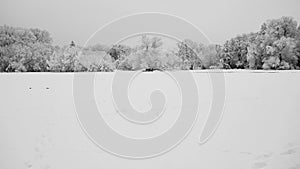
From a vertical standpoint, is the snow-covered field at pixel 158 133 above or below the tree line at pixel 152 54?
below

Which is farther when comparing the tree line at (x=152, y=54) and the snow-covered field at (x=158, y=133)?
the tree line at (x=152, y=54)

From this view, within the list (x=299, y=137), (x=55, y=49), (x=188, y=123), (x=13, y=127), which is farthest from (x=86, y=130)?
(x=55, y=49)

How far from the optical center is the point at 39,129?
2.78 meters

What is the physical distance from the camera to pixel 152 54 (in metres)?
15.2

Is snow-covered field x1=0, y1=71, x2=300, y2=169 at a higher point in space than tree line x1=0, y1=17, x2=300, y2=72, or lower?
lower

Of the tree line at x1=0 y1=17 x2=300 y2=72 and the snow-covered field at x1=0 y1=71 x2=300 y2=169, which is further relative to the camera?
the tree line at x1=0 y1=17 x2=300 y2=72

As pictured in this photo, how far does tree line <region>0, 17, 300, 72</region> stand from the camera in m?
14.0

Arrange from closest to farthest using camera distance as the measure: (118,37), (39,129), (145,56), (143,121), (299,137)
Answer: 1. (299,137)
2. (39,129)
3. (143,121)
4. (118,37)
5. (145,56)

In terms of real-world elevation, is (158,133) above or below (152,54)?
below

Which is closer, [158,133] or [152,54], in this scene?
[158,133]

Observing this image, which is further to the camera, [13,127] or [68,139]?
[13,127]

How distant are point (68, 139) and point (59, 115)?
116 centimetres

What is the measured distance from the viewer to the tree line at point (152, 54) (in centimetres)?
1404

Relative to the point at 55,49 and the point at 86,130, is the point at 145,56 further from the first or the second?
the point at 86,130
